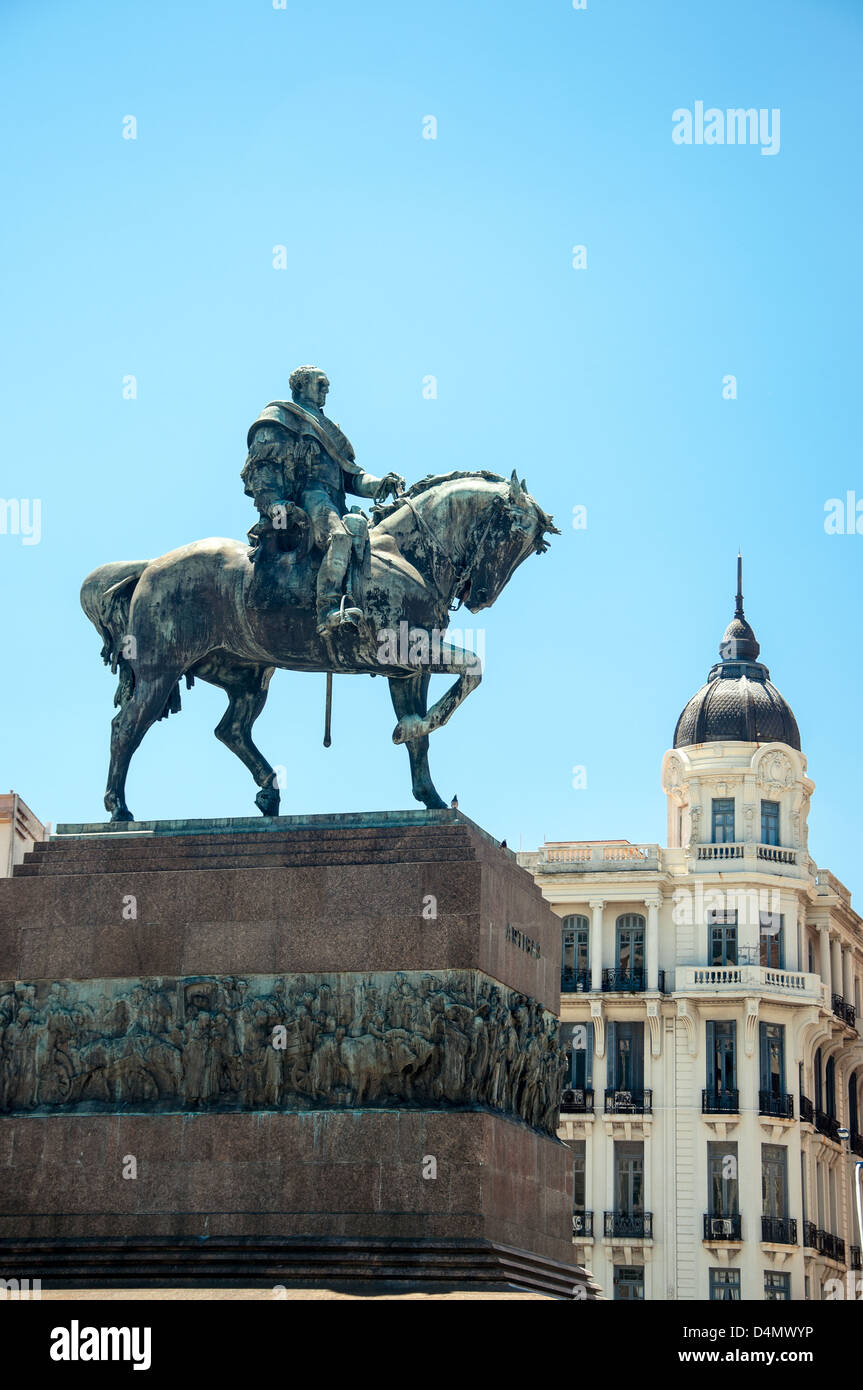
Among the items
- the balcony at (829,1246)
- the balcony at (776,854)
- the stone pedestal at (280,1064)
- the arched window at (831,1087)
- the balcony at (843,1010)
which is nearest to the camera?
the stone pedestal at (280,1064)

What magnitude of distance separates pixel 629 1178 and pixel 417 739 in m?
41.5

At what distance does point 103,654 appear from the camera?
75.8ft

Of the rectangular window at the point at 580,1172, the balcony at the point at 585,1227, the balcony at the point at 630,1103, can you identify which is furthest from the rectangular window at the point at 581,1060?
the balcony at the point at 585,1227

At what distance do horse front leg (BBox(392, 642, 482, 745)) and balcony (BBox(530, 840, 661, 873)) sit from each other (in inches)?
1648

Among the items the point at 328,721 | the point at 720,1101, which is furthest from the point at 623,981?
the point at 328,721

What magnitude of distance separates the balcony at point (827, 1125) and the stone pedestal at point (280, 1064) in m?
44.1

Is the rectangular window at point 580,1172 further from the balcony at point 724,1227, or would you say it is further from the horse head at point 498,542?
the horse head at point 498,542

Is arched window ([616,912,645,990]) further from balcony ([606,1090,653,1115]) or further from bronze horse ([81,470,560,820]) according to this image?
bronze horse ([81,470,560,820])

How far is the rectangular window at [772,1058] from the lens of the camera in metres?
60.6

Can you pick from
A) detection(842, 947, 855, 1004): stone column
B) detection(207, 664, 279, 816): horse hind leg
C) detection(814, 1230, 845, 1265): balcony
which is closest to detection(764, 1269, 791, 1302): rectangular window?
detection(814, 1230, 845, 1265): balcony

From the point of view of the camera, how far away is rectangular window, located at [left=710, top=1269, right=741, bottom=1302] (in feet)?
190
